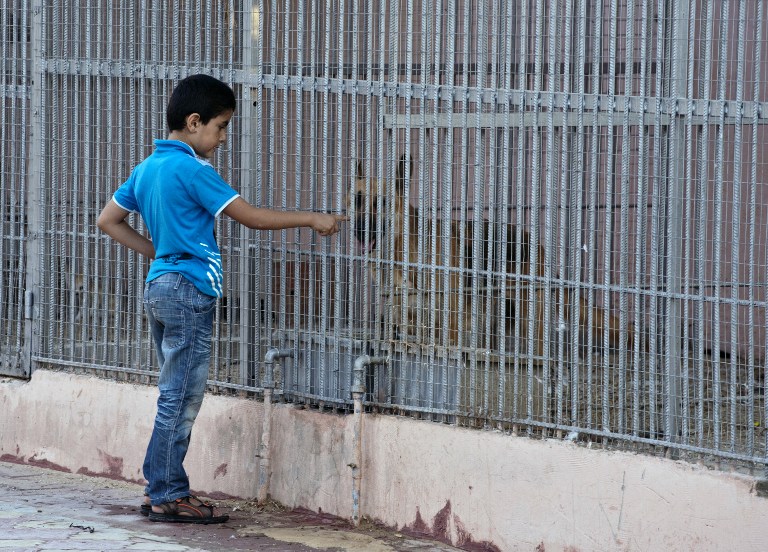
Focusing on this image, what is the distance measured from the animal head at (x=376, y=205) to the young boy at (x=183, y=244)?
325 millimetres

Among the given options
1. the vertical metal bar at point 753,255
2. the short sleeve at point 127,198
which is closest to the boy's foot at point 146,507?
the short sleeve at point 127,198

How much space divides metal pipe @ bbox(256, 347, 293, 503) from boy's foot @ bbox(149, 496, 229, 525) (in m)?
0.41

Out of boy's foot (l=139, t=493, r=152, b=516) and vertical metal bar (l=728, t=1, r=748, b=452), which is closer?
vertical metal bar (l=728, t=1, r=748, b=452)

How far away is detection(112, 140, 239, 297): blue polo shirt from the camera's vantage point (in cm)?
559

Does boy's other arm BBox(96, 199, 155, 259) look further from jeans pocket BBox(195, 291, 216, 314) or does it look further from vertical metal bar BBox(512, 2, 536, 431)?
vertical metal bar BBox(512, 2, 536, 431)

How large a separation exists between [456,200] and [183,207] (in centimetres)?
127

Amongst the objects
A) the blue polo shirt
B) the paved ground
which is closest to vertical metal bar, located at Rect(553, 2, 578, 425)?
the paved ground

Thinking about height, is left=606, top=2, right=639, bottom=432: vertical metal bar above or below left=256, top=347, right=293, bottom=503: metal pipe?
above

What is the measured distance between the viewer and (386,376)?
19.8 feet

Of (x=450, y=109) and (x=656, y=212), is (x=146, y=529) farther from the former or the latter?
(x=656, y=212)

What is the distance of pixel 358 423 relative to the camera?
6016 mm

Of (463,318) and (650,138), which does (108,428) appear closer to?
(463,318)

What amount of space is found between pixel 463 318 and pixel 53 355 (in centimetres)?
281

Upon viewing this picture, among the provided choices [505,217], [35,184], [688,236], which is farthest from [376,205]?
[35,184]
